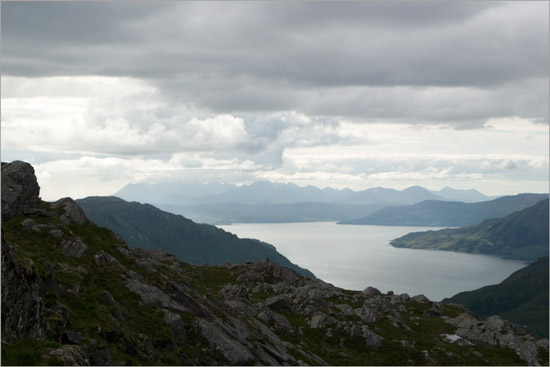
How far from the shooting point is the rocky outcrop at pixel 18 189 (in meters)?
47.9

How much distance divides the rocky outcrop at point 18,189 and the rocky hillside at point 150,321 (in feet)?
0.50

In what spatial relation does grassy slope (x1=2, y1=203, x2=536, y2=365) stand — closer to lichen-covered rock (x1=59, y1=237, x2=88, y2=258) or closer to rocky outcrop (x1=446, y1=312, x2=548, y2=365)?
lichen-covered rock (x1=59, y1=237, x2=88, y2=258)

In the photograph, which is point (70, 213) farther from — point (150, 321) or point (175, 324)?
point (175, 324)

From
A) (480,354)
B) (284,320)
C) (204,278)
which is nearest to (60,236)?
(284,320)

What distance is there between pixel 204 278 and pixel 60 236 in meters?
64.2

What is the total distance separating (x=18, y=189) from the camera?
49875 mm

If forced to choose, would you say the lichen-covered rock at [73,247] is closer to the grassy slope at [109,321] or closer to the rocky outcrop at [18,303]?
the grassy slope at [109,321]

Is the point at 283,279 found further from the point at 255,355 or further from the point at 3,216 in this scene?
the point at 3,216

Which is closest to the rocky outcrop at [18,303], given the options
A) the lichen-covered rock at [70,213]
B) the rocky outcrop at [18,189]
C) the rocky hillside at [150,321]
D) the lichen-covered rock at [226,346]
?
the rocky hillside at [150,321]

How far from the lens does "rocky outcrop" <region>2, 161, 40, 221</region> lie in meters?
47.9

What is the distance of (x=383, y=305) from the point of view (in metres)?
99.4

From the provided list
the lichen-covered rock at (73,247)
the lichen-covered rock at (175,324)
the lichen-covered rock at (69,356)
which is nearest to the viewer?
the lichen-covered rock at (69,356)

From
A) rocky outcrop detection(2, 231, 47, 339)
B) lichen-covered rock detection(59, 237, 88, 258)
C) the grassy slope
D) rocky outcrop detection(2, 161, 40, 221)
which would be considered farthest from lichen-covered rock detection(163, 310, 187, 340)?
rocky outcrop detection(2, 161, 40, 221)

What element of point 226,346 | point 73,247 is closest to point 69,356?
point 226,346
